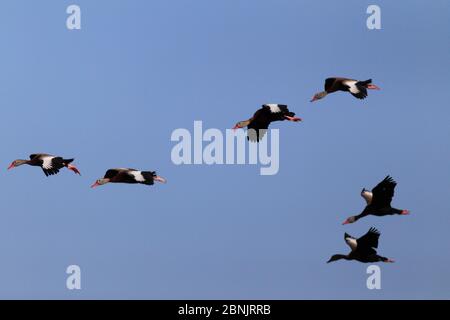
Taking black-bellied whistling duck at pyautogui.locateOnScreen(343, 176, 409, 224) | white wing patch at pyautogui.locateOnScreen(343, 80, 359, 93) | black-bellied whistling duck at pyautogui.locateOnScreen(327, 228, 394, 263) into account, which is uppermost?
white wing patch at pyautogui.locateOnScreen(343, 80, 359, 93)

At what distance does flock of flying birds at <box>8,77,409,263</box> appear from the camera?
10.5 meters

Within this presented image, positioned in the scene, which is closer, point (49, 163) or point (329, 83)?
point (49, 163)

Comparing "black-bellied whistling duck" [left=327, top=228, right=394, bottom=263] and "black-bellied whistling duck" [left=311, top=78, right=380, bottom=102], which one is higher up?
"black-bellied whistling duck" [left=311, top=78, right=380, bottom=102]

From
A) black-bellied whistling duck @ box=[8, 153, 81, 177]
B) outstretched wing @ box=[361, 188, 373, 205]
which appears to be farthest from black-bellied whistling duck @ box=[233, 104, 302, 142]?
black-bellied whistling duck @ box=[8, 153, 81, 177]

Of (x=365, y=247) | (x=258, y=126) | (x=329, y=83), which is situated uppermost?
(x=329, y=83)

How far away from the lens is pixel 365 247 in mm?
10625

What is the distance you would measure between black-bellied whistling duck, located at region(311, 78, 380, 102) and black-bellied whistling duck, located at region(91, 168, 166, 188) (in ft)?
6.96

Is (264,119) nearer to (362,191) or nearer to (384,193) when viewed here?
(362,191)

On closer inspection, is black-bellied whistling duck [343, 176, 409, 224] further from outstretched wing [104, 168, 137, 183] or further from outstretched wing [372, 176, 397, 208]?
outstretched wing [104, 168, 137, 183]

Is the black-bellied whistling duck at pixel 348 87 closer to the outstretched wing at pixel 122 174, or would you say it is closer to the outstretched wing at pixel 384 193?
the outstretched wing at pixel 384 193

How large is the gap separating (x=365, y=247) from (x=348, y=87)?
183cm

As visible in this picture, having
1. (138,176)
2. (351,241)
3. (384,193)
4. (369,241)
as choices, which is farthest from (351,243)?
(138,176)
